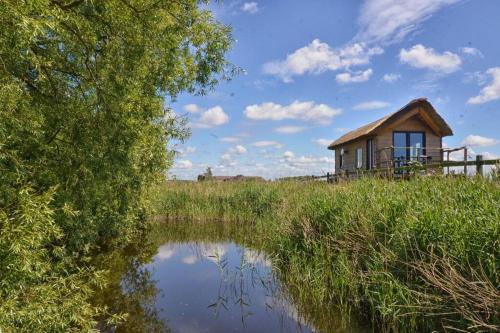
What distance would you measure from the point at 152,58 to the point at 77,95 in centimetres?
175

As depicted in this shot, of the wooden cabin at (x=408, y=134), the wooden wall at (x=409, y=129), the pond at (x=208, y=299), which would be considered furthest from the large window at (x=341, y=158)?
the pond at (x=208, y=299)

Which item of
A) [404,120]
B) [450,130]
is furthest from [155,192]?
[450,130]

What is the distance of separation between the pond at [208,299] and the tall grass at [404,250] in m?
0.46

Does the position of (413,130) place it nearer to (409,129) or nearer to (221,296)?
(409,129)

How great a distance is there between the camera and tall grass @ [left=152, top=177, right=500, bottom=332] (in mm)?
4371

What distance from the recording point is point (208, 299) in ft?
24.8

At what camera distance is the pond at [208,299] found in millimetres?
6117

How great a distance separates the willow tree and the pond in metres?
1.26

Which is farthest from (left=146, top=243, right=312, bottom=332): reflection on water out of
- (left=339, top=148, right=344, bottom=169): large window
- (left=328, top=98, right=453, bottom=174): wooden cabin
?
(left=339, top=148, right=344, bottom=169): large window

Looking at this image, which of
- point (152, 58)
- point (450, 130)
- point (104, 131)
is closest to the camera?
point (104, 131)

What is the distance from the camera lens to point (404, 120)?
22.8 meters

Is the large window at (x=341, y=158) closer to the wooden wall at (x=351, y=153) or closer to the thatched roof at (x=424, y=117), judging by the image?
the wooden wall at (x=351, y=153)

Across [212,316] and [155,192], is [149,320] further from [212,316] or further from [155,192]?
[155,192]

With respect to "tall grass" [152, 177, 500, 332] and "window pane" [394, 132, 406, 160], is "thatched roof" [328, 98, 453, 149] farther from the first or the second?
"tall grass" [152, 177, 500, 332]
